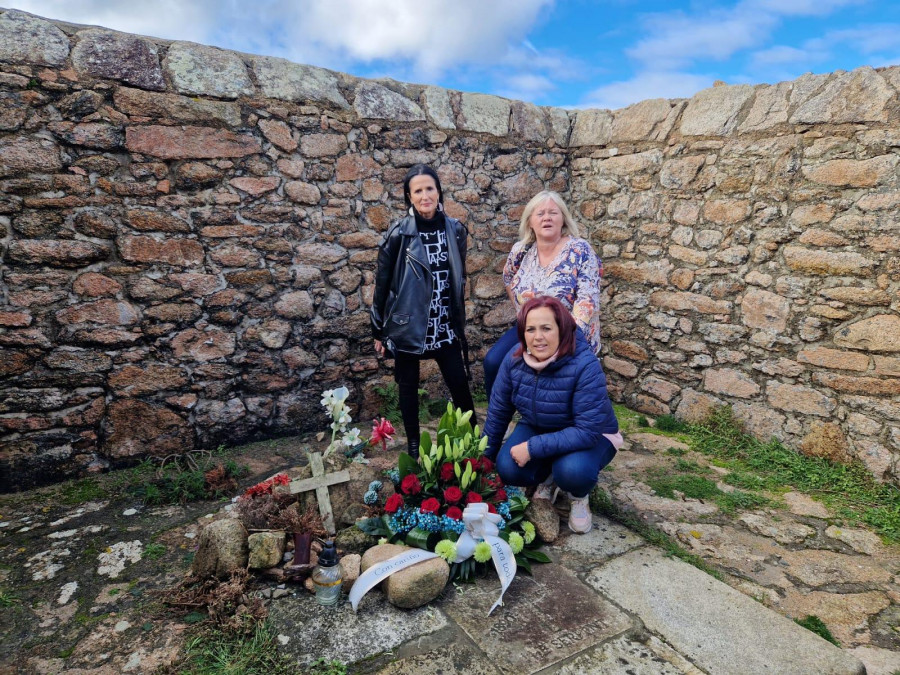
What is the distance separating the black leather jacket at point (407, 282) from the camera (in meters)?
3.21

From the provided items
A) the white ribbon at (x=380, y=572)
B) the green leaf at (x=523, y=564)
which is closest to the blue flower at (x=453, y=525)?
the white ribbon at (x=380, y=572)

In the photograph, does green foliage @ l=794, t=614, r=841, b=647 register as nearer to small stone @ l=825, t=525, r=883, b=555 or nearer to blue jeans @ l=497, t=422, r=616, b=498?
small stone @ l=825, t=525, r=883, b=555

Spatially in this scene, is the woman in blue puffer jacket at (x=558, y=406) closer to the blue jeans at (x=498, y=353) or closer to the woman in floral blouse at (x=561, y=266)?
the woman in floral blouse at (x=561, y=266)

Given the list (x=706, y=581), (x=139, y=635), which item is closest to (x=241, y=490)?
(x=139, y=635)

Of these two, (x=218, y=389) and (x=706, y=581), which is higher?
(x=218, y=389)

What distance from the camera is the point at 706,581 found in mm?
2445

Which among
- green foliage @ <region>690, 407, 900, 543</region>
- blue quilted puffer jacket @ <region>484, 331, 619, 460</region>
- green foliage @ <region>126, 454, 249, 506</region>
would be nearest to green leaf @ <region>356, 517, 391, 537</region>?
blue quilted puffer jacket @ <region>484, 331, 619, 460</region>

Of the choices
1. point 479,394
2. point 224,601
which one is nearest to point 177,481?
point 224,601

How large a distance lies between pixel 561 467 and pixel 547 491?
0.37 meters

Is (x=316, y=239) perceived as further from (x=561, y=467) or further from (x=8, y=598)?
(x=8, y=598)

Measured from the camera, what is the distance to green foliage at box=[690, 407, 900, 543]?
3033mm

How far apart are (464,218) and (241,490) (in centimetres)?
273

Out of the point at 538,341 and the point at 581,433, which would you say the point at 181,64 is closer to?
the point at 538,341

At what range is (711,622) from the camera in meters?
2.18
